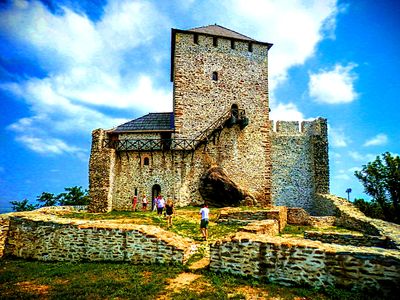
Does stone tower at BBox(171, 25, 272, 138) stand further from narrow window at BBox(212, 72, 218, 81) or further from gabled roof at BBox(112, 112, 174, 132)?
gabled roof at BBox(112, 112, 174, 132)

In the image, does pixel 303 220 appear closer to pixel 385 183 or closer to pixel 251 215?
pixel 251 215

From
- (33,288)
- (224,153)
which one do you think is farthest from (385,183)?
(33,288)

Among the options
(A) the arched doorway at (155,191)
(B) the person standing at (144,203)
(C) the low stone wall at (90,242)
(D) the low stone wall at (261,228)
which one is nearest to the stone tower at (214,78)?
(A) the arched doorway at (155,191)

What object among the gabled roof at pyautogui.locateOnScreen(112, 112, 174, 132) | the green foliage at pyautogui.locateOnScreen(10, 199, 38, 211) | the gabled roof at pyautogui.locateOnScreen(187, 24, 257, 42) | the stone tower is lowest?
the green foliage at pyautogui.locateOnScreen(10, 199, 38, 211)

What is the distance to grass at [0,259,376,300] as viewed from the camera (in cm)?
534

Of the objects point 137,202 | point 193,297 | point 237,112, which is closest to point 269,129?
point 237,112

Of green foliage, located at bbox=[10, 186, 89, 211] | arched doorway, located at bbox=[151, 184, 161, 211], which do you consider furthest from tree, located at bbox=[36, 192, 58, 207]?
arched doorway, located at bbox=[151, 184, 161, 211]

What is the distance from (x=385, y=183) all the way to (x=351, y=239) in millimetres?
15419

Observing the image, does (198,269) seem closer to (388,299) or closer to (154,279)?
(154,279)

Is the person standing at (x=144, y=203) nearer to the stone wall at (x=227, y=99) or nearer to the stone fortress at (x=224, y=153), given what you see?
the stone fortress at (x=224, y=153)

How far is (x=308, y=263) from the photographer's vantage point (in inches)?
225

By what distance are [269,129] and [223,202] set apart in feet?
25.1

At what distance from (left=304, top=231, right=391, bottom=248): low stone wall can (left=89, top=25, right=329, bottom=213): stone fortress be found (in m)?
8.12

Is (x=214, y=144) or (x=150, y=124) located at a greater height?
(x=150, y=124)
